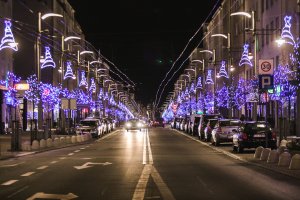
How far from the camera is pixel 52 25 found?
9900cm

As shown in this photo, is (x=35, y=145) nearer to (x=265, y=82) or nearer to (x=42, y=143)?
(x=42, y=143)

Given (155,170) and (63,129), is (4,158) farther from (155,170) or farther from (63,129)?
(63,129)

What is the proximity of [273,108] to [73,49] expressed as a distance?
63322 millimetres

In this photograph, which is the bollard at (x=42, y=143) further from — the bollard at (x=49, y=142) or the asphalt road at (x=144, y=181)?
the asphalt road at (x=144, y=181)

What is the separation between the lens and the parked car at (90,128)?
5769 centimetres

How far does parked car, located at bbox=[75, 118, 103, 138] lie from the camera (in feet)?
189

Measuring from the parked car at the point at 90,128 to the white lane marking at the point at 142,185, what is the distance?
3558 centimetres

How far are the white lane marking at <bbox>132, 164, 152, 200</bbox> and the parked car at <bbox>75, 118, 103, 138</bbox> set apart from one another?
1401 inches

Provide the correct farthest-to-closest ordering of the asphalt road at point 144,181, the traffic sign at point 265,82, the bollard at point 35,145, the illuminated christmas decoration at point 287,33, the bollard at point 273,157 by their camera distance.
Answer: the illuminated christmas decoration at point 287,33 → the bollard at point 35,145 → the traffic sign at point 265,82 → the bollard at point 273,157 → the asphalt road at point 144,181

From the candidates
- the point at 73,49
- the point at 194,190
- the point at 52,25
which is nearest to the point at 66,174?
the point at 194,190

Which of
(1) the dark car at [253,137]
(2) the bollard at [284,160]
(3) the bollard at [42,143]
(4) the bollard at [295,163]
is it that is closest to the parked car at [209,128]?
(3) the bollard at [42,143]

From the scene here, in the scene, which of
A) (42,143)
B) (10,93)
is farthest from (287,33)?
(10,93)

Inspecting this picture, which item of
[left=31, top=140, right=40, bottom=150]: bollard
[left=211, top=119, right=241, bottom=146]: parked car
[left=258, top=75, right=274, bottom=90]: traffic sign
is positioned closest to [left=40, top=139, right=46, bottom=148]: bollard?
[left=31, top=140, right=40, bottom=150]: bollard

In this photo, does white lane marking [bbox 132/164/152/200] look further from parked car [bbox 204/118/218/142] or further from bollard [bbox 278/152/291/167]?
parked car [bbox 204/118/218/142]
